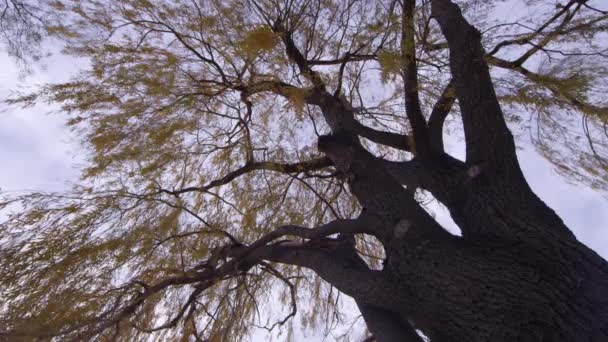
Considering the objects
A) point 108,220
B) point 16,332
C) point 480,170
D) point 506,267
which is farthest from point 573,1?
point 16,332

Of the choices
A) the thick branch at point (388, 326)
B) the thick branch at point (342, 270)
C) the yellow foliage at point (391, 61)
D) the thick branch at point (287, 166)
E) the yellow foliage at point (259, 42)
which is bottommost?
the thick branch at point (388, 326)

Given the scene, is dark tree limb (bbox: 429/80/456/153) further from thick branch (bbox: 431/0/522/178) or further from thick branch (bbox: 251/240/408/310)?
thick branch (bbox: 251/240/408/310)

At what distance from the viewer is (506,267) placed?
1671mm

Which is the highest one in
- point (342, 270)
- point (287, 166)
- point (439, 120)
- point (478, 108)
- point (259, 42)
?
point (259, 42)

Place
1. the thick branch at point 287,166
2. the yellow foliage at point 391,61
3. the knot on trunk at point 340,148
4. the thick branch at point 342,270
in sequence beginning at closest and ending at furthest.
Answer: the thick branch at point 342,270, the yellow foliage at point 391,61, the knot on trunk at point 340,148, the thick branch at point 287,166

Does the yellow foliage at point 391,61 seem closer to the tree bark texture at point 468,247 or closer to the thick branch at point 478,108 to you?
the tree bark texture at point 468,247

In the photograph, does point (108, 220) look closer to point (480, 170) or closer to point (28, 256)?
point (28, 256)

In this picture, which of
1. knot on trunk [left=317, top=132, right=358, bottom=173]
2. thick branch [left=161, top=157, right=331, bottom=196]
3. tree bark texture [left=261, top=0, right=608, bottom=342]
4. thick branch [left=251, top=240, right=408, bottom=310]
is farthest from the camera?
thick branch [left=161, top=157, right=331, bottom=196]

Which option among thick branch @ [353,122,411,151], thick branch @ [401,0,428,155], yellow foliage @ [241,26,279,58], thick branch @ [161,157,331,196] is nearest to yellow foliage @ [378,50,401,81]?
thick branch @ [401,0,428,155]

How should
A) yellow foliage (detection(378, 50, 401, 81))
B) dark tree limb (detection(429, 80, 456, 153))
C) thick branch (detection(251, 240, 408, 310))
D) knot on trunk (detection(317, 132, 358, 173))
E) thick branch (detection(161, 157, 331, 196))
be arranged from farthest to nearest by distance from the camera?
thick branch (detection(161, 157, 331, 196)), knot on trunk (detection(317, 132, 358, 173)), dark tree limb (detection(429, 80, 456, 153)), yellow foliage (detection(378, 50, 401, 81)), thick branch (detection(251, 240, 408, 310))

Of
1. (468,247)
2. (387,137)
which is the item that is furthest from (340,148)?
(468,247)

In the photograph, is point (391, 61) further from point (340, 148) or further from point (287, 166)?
point (287, 166)

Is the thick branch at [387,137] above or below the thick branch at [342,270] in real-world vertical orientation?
above

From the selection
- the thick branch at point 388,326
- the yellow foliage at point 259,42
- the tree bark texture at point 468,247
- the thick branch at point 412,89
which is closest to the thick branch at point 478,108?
the tree bark texture at point 468,247
